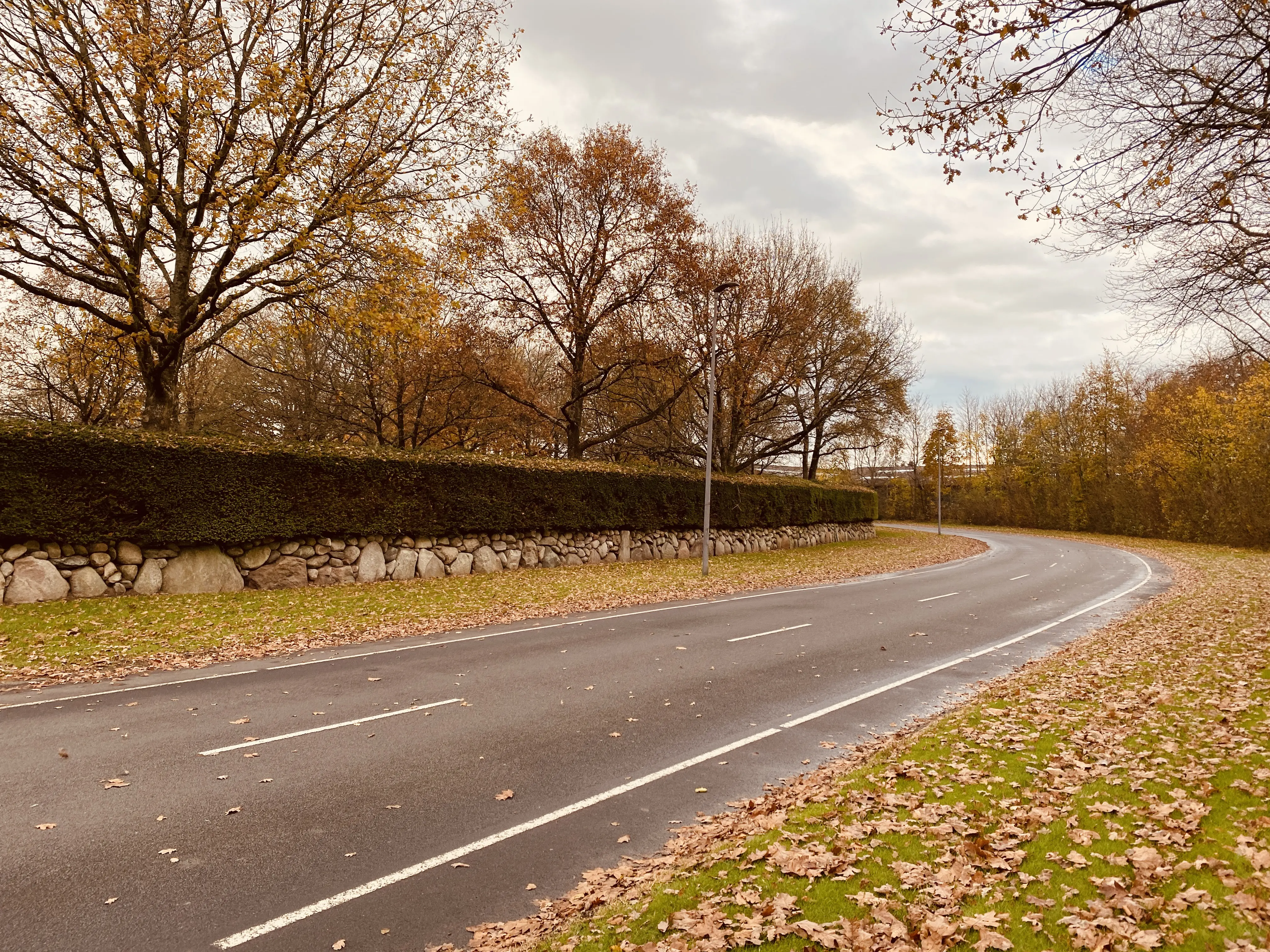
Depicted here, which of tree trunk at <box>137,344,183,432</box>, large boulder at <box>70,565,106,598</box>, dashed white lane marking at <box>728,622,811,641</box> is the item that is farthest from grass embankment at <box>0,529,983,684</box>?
tree trunk at <box>137,344,183,432</box>

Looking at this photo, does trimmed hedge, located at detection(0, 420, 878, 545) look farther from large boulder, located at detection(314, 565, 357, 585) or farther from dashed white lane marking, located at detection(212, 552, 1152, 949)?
dashed white lane marking, located at detection(212, 552, 1152, 949)

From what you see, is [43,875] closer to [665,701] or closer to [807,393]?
[665,701]

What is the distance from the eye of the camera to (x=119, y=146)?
46.7 feet

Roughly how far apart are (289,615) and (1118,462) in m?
53.8

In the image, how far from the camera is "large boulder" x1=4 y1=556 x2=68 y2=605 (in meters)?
11.5

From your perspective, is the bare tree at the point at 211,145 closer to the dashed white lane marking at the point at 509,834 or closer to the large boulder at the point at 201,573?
the large boulder at the point at 201,573

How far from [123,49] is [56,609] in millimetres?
10763

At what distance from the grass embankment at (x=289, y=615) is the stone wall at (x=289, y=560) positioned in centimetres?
43

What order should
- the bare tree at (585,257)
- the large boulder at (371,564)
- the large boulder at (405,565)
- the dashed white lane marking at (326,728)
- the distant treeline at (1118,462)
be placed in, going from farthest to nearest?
the distant treeline at (1118,462), the bare tree at (585,257), the large boulder at (405,565), the large boulder at (371,564), the dashed white lane marking at (326,728)

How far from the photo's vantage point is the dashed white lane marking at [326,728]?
6.15 m

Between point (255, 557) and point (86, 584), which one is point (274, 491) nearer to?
point (255, 557)

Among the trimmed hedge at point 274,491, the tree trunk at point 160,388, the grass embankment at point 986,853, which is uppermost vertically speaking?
the tree trunk at point 160,388

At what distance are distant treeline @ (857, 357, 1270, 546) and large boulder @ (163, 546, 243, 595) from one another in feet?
66.3

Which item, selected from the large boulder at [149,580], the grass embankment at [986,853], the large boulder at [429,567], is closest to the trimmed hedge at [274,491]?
the large boulder at [149,580]
